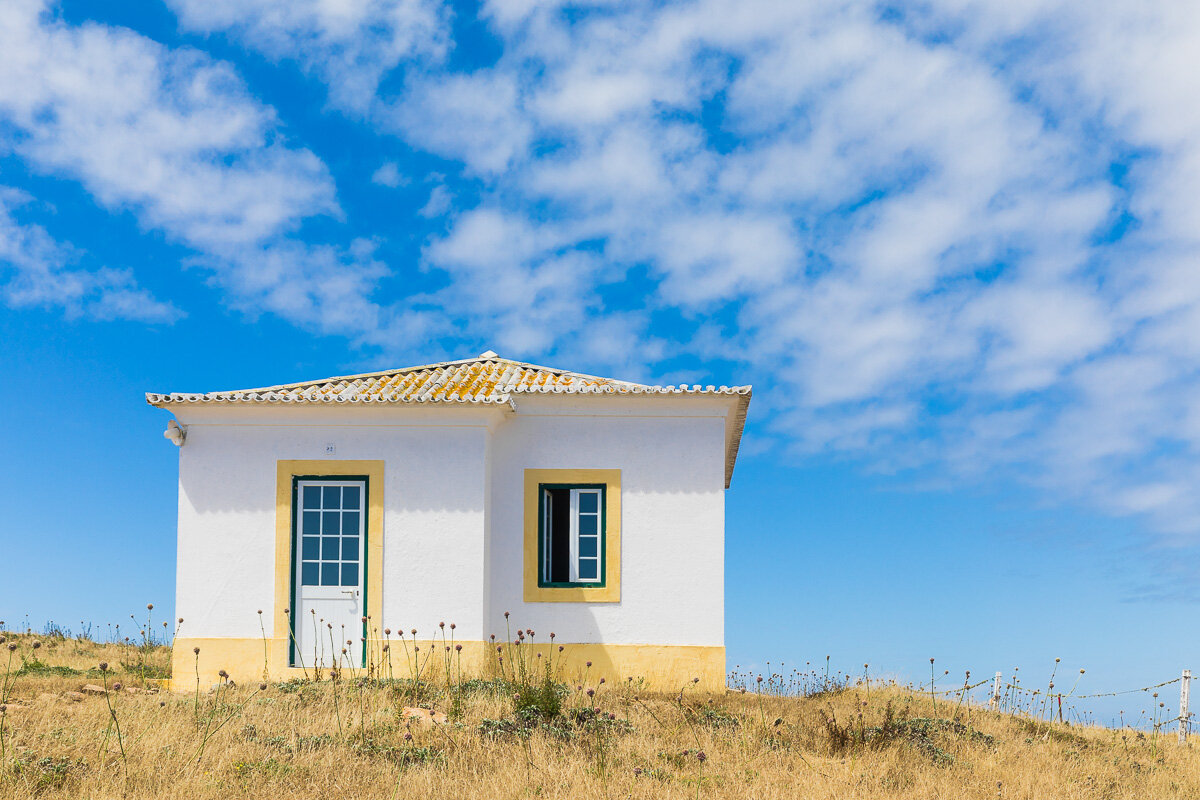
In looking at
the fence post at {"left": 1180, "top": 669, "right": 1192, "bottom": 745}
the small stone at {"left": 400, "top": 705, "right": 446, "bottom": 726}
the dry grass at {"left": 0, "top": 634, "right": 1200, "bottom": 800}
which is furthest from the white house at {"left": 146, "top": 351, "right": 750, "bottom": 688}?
the fence post at {"left": 1180, "top": 669, "right": 1192, "bottom": 745}

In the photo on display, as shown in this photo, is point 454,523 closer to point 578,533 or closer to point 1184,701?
point 578,533

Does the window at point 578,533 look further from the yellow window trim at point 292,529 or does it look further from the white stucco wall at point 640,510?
the yellow window trim at point 292,529

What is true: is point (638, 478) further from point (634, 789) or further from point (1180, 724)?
point (1180, 724)

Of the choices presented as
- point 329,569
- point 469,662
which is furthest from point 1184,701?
point 329,569

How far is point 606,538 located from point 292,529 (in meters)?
4.21

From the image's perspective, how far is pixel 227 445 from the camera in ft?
43.5

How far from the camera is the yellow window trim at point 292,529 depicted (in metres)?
12.9

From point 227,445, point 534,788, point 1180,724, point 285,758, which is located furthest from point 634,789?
point 1180,724

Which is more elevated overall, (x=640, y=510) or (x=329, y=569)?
(x=640, y=510)

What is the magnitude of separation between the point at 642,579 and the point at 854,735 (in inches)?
167

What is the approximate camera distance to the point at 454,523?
12914 millimetres

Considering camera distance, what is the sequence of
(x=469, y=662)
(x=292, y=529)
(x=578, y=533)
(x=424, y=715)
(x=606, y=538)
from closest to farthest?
(x=424, y=715), (x=469, y=662), (x=292, y=529), (x=606, y=538), (x=578, y=533)

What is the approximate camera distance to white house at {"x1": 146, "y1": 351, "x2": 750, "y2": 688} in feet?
42.2

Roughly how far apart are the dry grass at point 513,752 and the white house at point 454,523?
1.23m
